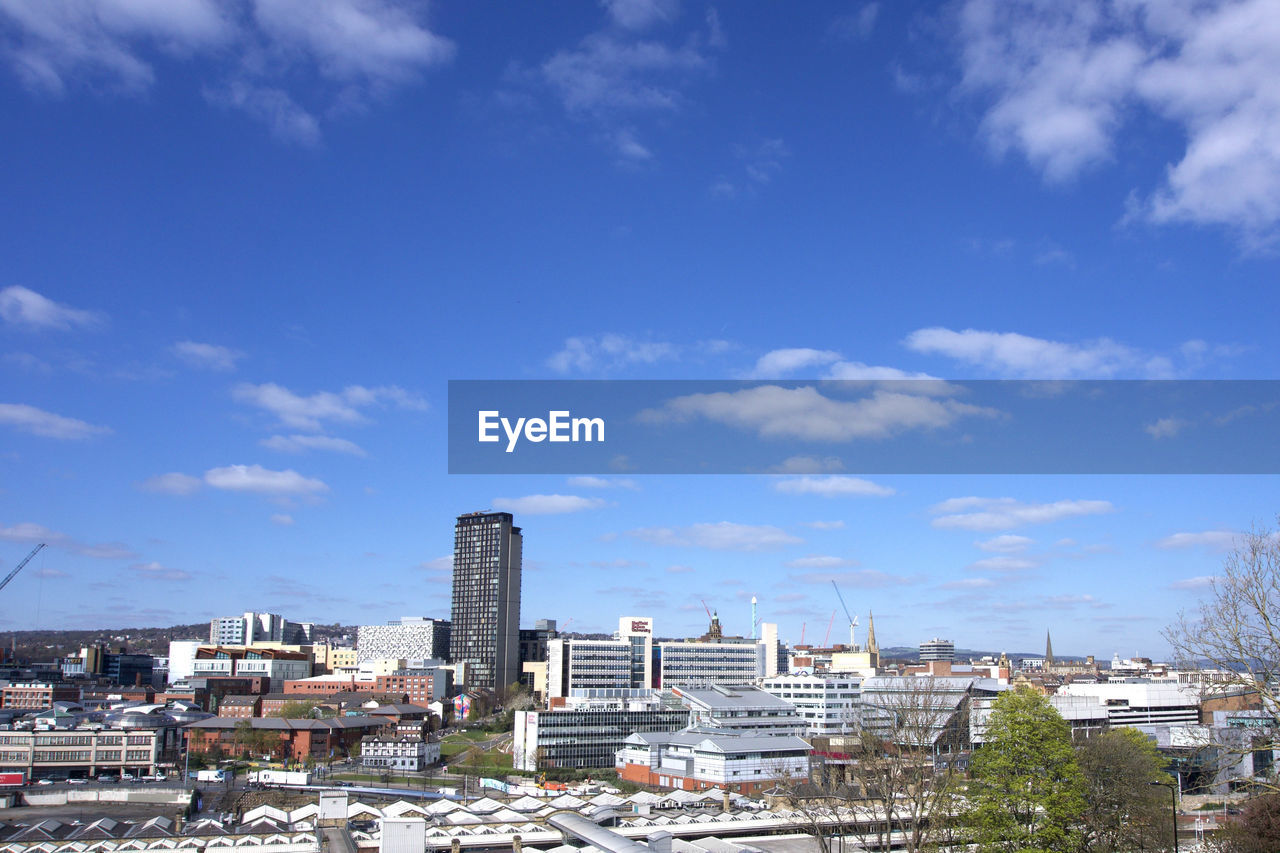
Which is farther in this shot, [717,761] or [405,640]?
[405,640]

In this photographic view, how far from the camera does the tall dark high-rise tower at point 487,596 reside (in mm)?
120125

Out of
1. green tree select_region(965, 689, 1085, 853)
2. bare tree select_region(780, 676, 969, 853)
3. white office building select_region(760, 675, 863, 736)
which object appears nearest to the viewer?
green tree select_region(965, 689, 1085, 853)

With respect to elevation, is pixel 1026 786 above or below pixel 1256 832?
above

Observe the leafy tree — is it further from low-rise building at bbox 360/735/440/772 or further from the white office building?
low-rise building at bbox 360/735/440/772

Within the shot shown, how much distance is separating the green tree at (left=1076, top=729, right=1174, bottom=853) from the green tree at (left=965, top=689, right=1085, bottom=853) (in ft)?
5.06

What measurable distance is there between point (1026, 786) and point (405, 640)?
116 meters

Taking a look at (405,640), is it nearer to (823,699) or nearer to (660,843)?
(823,699)

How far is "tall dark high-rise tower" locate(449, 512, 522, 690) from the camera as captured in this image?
394 ft

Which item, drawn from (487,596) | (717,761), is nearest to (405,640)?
(487,596)

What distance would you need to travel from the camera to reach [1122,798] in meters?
28.8

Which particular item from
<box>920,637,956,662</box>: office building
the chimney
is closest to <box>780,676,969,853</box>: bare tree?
the chimney

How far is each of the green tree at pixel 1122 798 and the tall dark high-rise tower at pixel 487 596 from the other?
3572 inches

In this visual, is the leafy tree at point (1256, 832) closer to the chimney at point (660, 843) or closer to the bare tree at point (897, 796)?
the bare tree at point (897, 796)

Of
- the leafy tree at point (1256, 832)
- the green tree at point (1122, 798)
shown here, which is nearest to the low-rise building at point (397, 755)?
the green tree at point (1122, 798)
